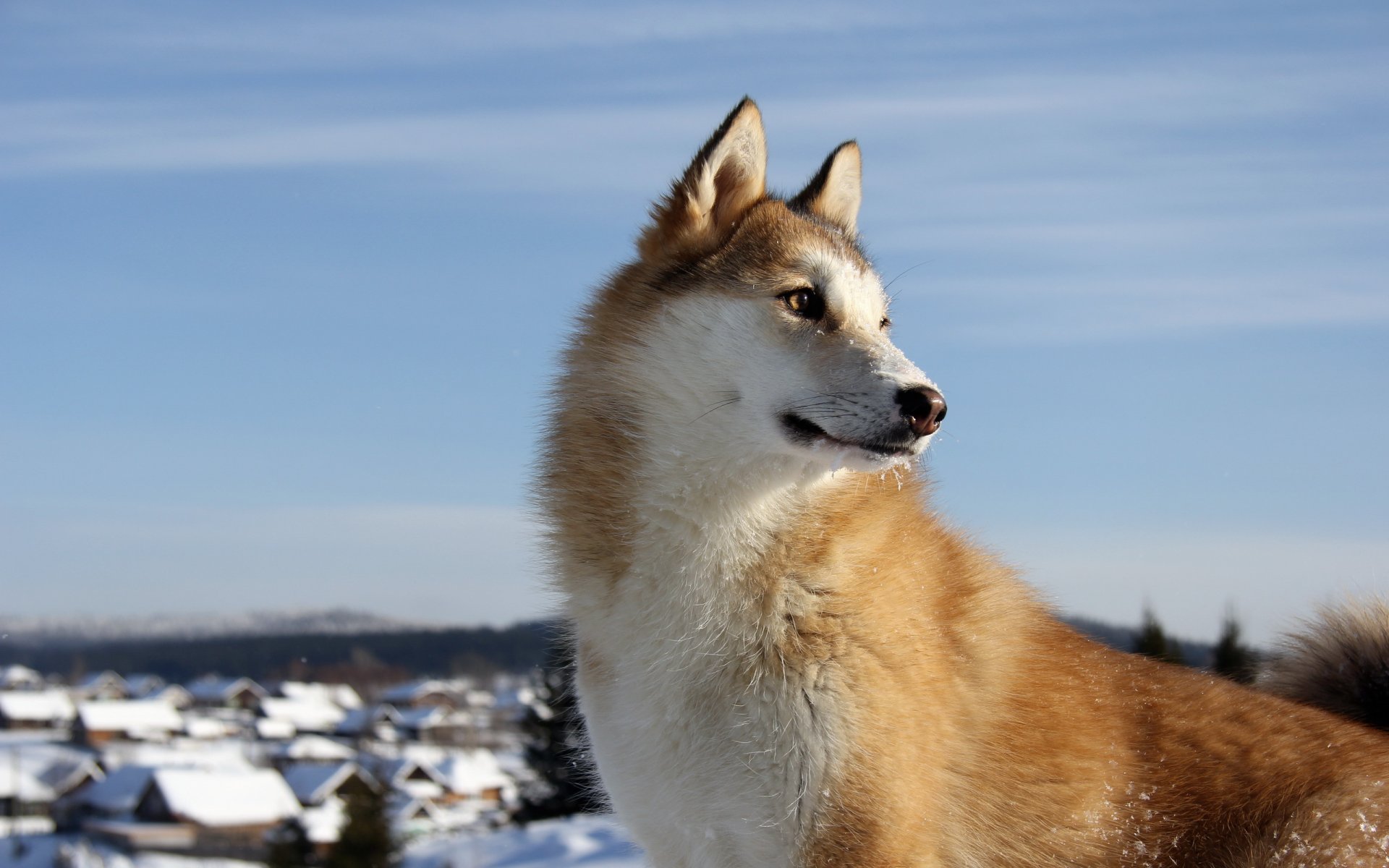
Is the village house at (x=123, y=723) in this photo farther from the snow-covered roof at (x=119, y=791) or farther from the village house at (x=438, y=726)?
the village house at (x=438, y=726)

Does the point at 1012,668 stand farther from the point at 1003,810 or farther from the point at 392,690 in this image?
the point at 392,690

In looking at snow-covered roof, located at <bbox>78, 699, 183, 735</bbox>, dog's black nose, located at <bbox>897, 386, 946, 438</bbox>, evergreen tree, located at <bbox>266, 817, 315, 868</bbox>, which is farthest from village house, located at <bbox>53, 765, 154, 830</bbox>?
dog's black nose, located at <bbox>897, 386, 946, 438</bbox>

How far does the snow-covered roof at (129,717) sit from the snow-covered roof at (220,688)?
374 cm

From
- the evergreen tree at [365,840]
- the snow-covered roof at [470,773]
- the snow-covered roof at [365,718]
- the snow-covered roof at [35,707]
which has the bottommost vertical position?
the snow-covered roof at [35,707]

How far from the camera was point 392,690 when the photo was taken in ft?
291

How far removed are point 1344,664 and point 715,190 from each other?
3.53m

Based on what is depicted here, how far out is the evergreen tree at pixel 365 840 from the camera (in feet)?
96.1

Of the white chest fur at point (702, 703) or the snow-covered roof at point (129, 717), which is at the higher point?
the white chest fur at point (702, 703)

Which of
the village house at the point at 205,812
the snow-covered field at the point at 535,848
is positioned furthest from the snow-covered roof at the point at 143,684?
the snow-covered field at the point at 535,848

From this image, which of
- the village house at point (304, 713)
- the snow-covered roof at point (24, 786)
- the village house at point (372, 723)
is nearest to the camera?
the snow-covered roof at point (24, 786)

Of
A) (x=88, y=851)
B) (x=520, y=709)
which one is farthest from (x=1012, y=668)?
(x=88, y=851)

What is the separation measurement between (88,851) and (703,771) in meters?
59.1

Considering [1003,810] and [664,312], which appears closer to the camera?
[1003,810]

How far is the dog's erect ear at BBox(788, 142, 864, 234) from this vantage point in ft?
17.4
